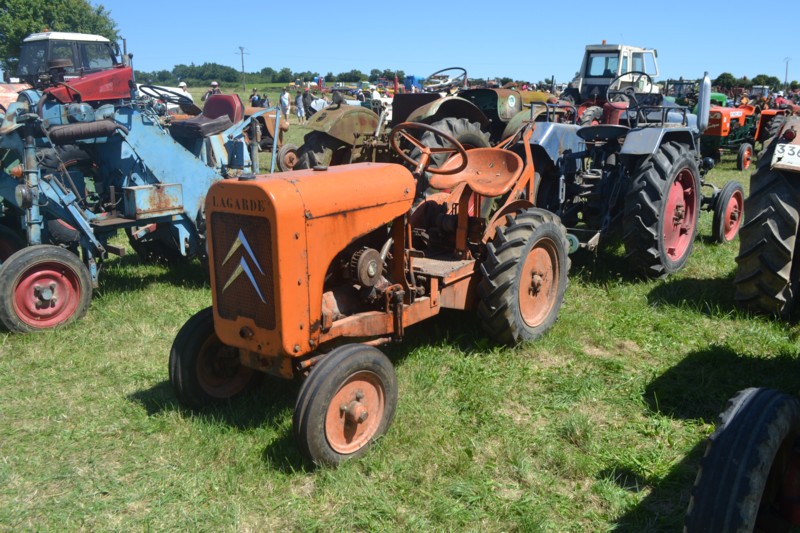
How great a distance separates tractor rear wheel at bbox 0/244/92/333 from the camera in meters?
5.02

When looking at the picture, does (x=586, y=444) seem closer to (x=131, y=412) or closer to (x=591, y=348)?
(x=591, y=348)

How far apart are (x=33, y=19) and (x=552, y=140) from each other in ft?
117

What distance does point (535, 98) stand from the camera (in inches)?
420

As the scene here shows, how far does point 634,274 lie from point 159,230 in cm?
476

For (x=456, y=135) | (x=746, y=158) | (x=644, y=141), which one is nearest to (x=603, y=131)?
(x=644, y=141)

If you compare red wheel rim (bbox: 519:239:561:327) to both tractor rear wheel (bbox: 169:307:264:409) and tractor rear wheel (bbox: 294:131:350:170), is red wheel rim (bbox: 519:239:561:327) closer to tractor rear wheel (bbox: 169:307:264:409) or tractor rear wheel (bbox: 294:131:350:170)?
tractor rear wheel (bbox: 169:307:264:409)

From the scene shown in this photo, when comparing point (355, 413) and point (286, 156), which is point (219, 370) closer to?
point (355, 413)

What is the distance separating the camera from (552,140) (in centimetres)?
606

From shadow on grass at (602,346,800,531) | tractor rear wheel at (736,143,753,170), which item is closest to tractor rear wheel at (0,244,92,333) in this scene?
shadow on grass at (602,346,800,531)

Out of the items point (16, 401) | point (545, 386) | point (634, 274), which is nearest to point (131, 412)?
point (16, 401)

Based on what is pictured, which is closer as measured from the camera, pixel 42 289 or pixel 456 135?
pixel 42 289

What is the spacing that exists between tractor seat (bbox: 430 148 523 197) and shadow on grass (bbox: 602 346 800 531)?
160 cm

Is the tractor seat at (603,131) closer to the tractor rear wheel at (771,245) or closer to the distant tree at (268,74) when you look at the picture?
the tractor rear wheel at (771,245)

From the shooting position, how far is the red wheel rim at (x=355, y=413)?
318 cm
